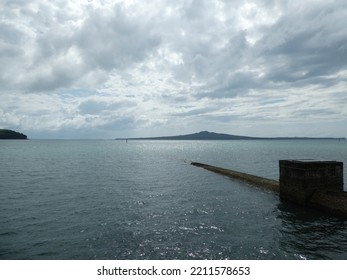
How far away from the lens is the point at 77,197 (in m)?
30.0

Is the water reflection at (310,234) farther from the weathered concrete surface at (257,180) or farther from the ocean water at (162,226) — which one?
the weathered concrete surface at (257,180)

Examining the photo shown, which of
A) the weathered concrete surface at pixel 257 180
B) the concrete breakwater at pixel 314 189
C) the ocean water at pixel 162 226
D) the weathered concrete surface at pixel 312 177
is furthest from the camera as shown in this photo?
the weathered concrete surface at pixel 257 180

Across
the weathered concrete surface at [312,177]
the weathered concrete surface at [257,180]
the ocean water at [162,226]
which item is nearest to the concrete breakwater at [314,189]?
the weathered concrete surface at [312,177]

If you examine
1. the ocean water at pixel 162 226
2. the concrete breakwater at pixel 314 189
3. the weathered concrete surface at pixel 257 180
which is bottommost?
the ocean water at pixel 162 226

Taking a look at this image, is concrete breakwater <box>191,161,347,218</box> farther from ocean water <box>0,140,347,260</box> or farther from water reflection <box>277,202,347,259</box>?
ocean water <box>0,140,347,260</box>

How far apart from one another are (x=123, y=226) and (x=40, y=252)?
5.93m

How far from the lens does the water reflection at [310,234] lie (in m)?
15.2

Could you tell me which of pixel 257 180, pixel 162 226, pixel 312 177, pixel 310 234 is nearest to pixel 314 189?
pixel 312 177

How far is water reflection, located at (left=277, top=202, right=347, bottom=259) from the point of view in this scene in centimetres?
1516

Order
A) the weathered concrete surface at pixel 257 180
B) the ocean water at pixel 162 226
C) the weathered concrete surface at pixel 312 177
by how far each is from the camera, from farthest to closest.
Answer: the weathered concrete surface at pixel 257 180 → the weathered concrete surface at pixel 312 177 → the ocean water at pixel 162 226

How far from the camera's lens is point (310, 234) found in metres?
18.1

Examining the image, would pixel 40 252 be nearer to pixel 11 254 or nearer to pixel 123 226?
pixel 11 254
